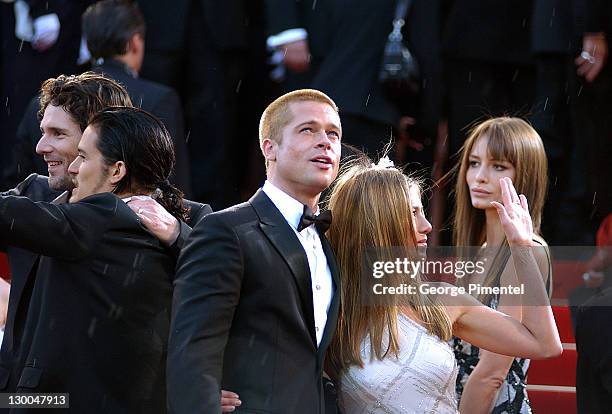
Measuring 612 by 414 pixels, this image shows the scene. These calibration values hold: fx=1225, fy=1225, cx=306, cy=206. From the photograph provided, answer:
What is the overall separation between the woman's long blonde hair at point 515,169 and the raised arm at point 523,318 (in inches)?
41.9

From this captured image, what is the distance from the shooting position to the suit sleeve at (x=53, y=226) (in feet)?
12.2

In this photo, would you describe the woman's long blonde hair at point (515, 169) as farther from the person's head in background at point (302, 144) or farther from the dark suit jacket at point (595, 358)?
the person's head in background at point (302, 144)

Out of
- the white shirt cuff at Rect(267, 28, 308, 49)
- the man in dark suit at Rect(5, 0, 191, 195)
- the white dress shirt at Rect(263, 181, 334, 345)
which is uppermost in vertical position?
the white shirt cuff at Rect(267, 28, 308, 49)

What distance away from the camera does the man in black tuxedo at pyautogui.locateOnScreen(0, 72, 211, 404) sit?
4.10 meters

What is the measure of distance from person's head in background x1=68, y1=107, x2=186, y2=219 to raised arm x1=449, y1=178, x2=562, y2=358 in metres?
1.09

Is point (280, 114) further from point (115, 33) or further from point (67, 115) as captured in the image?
point (115, 33)

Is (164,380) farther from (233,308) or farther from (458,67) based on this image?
(458,67)

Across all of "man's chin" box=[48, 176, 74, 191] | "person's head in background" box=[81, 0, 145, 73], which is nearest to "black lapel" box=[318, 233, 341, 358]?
"man's chin" box=[48, 176, 74, 191]

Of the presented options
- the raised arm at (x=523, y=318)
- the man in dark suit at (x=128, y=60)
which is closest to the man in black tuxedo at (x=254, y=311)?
the raised arm at (x=523, y=318)

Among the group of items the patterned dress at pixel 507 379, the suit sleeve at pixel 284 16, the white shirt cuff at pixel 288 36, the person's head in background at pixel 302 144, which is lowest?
the patterned dress at pixel 507 379

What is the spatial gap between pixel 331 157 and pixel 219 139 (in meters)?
3.15

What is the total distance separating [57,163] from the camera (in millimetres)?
4516

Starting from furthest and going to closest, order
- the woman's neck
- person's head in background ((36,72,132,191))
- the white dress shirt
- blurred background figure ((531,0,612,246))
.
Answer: blurred background figure ((531,0,612,246))
the woman's neck
person's head in background ((36,72,132,191))
the white dress shirt

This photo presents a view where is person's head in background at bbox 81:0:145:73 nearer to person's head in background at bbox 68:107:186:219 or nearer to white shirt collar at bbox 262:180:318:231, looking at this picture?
person's head in background at bbox 68:107:186:219
